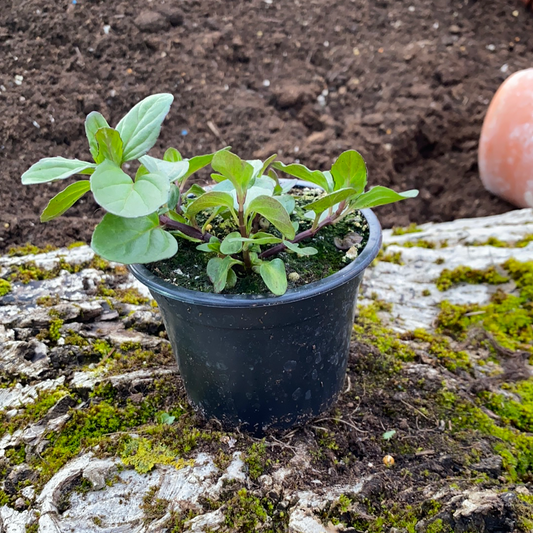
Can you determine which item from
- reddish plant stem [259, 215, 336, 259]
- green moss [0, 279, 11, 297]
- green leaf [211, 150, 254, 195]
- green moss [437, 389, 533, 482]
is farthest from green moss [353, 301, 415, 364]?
green moss [0, 279, 11, 297]

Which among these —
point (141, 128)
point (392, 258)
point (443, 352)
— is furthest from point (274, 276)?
point (392, 258)

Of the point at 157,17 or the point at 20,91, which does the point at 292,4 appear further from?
the point at 20,91

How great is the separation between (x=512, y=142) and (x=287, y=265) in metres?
2.51

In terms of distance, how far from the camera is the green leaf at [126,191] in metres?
0.89

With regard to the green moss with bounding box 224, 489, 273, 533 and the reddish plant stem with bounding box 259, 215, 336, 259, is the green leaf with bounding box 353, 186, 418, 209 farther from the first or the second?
the green moss with bounding box 224, 489, 273, 533

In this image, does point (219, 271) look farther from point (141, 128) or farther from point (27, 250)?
point (27, 250)

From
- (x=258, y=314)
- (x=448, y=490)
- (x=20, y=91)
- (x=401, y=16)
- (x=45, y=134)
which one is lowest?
(x=448, y=490)

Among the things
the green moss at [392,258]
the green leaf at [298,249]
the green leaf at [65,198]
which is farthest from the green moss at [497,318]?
the green leaf at [65,198]

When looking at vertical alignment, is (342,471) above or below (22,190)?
below

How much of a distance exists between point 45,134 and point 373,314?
2139 mm

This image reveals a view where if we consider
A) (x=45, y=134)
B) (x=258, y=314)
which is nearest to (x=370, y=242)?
(x=258, y=314)

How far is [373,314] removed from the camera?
6.73ft

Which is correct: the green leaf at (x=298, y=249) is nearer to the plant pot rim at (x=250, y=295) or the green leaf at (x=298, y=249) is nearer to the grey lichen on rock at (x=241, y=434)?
the plant pot rim at (x=250, y=295)

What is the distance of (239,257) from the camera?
127 centimetres
